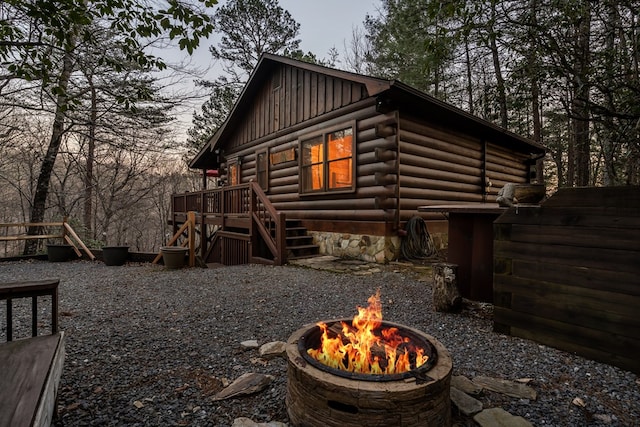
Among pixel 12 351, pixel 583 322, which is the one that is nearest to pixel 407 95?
pixel 583 322

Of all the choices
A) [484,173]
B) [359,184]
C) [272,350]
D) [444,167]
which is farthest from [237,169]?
[272,350]

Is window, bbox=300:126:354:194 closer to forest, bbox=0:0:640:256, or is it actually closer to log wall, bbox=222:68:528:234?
log wall, bbox=222:68:528:234

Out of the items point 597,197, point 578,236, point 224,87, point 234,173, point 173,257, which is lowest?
point 173,257

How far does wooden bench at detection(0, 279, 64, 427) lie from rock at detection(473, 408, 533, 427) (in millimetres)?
2055

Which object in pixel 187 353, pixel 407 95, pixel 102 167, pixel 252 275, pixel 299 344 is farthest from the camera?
pixel 102 167

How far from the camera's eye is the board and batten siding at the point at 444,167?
6.93 m

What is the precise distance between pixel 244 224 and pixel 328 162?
265 cm

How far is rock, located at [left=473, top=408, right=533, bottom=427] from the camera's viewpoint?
1681mm

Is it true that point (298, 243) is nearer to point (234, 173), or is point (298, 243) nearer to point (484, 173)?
point (234, 173)

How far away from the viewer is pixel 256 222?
7387mm

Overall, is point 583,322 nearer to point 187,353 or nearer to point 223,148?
point 187,353

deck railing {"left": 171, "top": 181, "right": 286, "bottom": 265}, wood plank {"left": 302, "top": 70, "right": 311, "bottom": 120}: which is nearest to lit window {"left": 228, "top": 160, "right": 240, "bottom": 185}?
deck railing {"left": 171, "top": 181, "right": 286, "bottom": 265}

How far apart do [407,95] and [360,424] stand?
19.7 feet

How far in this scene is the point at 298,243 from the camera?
8180mm
